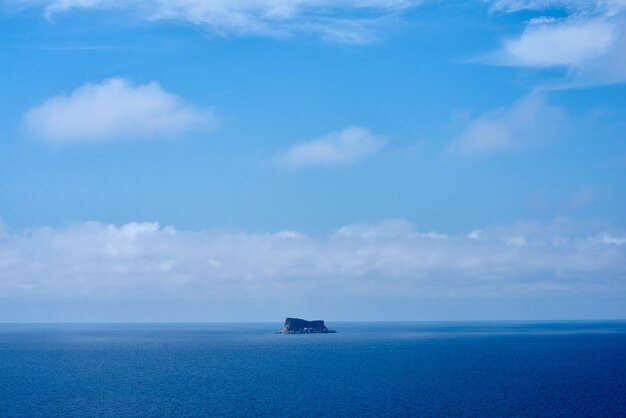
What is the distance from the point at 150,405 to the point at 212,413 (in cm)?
1184

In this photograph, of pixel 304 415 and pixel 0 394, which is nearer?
pixel 304 415

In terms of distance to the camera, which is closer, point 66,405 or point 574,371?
point 66,405

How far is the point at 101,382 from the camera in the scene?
112125mm

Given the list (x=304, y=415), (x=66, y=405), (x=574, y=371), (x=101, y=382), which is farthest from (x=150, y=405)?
(x=574, y=371)

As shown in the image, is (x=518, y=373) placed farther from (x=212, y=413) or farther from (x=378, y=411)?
(x=212, y=413)

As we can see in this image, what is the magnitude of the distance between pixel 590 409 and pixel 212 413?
49.7m

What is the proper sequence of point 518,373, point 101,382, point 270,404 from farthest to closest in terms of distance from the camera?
point 518,373, point 101,382, point 270,404

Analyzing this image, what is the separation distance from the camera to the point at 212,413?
7975 cm

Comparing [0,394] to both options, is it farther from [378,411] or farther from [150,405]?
[378,411]

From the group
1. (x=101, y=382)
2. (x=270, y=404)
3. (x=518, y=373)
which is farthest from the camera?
(x=518, y=373)

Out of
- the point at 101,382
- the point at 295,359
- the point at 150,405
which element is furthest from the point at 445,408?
the point at 295,359

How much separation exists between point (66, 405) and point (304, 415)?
3456cm

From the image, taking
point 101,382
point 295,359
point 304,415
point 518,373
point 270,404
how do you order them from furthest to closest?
Result: point 295,359 < point 518,373 < point 101,382 < point 270,404 < point 304,415

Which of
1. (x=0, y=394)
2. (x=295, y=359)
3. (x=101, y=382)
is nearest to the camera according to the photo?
(x=0, y=394)
